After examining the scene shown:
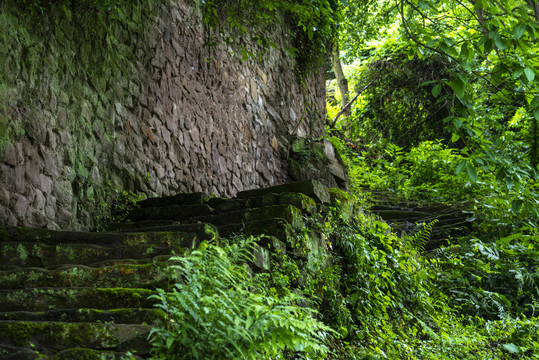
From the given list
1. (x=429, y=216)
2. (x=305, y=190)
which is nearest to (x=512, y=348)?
(x=305, y=190)

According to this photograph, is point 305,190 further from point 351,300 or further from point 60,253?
point 60,253

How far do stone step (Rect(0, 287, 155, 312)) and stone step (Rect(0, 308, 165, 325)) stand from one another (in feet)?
0.39

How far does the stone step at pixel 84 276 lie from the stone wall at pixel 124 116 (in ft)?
3.63

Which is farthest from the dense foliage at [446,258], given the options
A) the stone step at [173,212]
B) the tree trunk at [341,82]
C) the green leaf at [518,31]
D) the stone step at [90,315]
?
the tree trunk at [341,82]

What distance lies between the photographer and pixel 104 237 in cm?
361

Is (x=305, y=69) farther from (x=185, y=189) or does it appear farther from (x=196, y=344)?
(x=196, y=344)

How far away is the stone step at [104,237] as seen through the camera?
3.33m

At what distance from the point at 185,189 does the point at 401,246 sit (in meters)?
2.49

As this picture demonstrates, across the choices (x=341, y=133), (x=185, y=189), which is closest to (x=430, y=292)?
(x=185, y=189)

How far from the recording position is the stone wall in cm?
408

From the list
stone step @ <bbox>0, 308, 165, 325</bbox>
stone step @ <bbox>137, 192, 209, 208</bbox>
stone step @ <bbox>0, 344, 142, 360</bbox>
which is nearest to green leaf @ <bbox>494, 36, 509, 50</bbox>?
stone step @ <bbox>137, 192, 209, 208</bbox>

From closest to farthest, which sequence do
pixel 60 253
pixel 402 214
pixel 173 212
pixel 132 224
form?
pixel 60 253, pixel 132 224, pixel 173 212, pixel 402 214

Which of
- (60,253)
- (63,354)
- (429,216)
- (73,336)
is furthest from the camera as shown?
(429,216)

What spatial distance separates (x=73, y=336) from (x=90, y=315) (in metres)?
0.21
